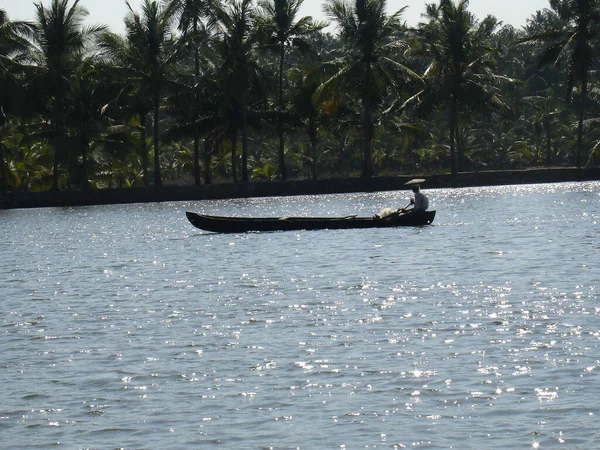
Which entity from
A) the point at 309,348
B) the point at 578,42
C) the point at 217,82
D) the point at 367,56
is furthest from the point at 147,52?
the point at 309,348

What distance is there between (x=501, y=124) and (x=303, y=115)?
26339 mm

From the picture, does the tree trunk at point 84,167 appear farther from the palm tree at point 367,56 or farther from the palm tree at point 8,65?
the palm tree at point 367,56

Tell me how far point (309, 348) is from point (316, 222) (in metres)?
21.7

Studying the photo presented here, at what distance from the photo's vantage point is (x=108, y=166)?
2596 inches

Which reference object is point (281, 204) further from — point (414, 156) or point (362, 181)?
point (414, 156)

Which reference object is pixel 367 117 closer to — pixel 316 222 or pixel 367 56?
pixel 367 56

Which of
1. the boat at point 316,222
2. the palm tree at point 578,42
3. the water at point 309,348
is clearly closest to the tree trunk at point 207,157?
the palm tree at point 578,42

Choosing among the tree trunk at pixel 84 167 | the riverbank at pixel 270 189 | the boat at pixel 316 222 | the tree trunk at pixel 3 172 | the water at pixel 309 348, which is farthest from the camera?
the riverbank at pixel 270 189

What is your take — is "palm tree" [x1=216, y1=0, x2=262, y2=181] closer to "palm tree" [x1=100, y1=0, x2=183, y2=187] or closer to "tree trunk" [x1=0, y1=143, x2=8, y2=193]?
"palm tree" [x1=100, y1=0, x2=183, y2=187]

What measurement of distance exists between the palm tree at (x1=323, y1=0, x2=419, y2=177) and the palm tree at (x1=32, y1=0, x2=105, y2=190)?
14709mm

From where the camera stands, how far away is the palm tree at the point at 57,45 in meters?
60.6

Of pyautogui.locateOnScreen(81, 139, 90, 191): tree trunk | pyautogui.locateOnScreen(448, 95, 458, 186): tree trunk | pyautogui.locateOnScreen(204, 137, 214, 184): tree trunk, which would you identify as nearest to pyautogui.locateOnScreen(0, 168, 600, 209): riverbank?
pyautogui.locateOnScreen(448, 95, 458, 186): tree trunk

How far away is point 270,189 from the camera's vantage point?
64.8 metres

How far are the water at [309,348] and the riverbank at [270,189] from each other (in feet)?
93.7
